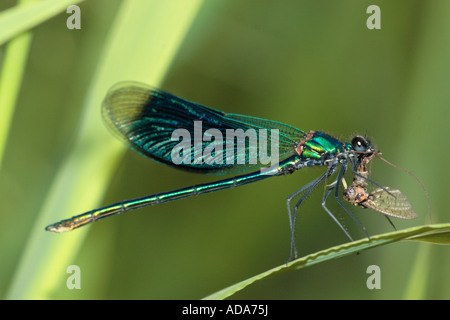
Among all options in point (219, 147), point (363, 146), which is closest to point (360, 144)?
point (363, 146)

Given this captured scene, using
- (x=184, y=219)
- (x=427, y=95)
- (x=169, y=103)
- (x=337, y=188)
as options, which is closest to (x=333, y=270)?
(x=337, y=188)

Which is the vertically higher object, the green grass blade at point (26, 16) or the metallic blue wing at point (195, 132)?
the green grass blade at point (26, 16)

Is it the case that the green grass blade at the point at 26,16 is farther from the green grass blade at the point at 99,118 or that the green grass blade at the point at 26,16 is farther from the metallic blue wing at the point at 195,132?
the metallic blue wing at the point at 195,132

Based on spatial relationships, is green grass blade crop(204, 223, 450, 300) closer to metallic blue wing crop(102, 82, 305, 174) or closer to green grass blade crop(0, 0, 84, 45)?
green grass blade crop(0, 0, 84, 45)

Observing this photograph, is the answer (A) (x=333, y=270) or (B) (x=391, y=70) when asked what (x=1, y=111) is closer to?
(A) (x=333, y=270)

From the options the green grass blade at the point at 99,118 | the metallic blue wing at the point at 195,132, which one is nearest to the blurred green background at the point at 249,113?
the metallic blue wing at the point at 195,132

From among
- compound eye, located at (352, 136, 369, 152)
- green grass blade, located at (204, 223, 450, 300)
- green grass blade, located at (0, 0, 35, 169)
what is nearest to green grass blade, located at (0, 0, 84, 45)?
green grass blade, located at (0, 0, 35, 169)
